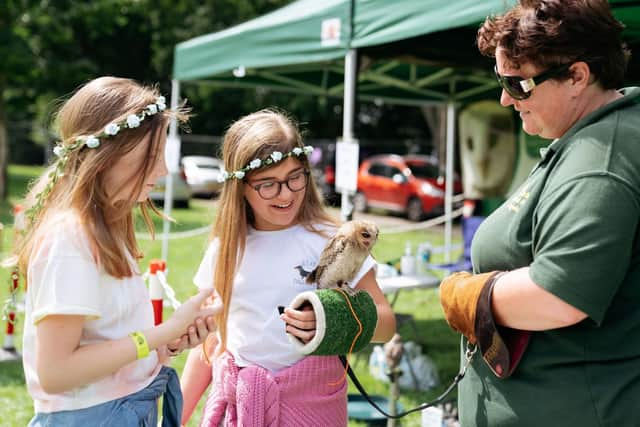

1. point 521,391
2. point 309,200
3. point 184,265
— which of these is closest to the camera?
point 521,391

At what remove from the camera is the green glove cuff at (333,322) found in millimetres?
1649

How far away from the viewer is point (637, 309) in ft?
4.78

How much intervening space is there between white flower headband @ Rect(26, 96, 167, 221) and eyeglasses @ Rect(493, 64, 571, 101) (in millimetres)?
868

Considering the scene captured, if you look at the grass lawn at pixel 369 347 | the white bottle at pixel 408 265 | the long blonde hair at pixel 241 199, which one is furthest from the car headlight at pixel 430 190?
the long blonde hair at pixel 241 199

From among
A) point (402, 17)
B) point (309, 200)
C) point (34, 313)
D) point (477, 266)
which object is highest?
point (402, 17)

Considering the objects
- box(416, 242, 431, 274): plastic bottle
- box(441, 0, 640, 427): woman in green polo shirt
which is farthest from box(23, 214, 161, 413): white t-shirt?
box(416, 242, 431, 274): plastic bottle

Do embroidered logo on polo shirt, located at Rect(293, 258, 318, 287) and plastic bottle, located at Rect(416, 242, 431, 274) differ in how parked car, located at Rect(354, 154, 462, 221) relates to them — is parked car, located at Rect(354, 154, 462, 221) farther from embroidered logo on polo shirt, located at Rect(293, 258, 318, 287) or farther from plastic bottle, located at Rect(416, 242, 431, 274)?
embroidered logo on polo shirt, located at Rect(293, 258, 318, 287)

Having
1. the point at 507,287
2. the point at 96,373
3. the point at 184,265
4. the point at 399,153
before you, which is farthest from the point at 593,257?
the point at 399,153

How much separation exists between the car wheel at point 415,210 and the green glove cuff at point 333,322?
51.4ft

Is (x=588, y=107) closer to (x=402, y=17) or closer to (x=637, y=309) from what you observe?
(x=637, y=309)

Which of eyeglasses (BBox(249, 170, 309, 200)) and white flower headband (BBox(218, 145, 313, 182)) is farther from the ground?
white flower headband (BBox(218, 145, 313, 182))

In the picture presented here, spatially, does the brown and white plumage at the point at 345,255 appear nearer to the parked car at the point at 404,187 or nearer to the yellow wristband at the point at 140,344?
the yellow wristband at the point at 140,344

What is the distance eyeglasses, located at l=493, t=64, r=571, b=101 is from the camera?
150cm

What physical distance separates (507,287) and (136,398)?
0.97 m
